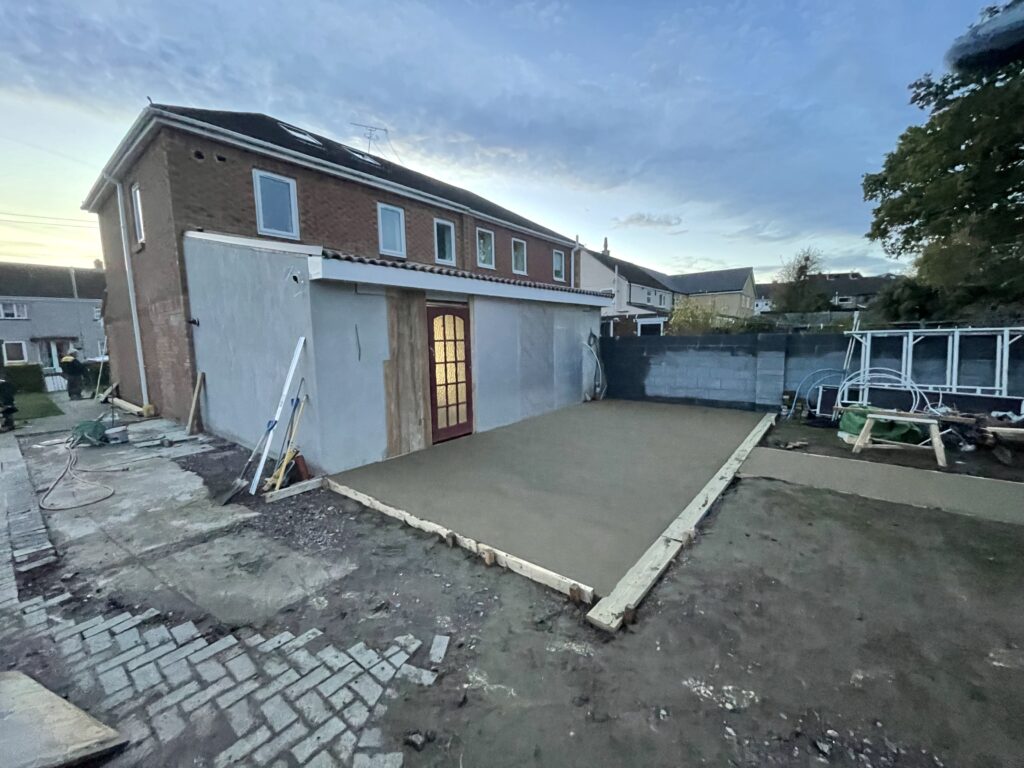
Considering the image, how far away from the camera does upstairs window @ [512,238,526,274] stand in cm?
1553

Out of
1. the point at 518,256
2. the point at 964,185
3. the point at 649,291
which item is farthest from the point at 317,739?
the point at 649,291

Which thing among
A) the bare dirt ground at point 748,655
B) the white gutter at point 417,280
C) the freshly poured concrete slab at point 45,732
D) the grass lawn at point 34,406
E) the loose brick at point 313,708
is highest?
the white gutter at point 417,280

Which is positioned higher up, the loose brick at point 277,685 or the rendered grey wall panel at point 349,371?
the rendered grey wall panel at point 349,371

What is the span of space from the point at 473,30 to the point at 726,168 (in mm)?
8253

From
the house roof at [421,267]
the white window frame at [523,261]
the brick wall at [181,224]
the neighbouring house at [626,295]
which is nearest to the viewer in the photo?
the house roof at [421,267]

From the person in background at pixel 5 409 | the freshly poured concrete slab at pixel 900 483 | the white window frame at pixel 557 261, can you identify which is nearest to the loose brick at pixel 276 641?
the freshly poured concrete slab at pixel 900 483

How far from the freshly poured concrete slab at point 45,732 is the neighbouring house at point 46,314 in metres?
29.2

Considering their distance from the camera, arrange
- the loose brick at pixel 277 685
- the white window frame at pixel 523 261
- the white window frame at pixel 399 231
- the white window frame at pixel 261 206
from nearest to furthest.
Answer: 1. the loose brick at pixel 277 685
2. the white window frame at pixel 261 206
3. the white window frame at pixel 399 231
4. the white window frame at pixel 523 261

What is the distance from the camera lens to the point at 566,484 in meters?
4.69

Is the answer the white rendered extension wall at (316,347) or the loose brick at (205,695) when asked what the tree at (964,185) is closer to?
the white rendered extension wall at (316,347)

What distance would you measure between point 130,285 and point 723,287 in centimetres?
4262

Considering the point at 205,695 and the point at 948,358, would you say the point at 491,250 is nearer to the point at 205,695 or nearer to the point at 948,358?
the point at 948,358

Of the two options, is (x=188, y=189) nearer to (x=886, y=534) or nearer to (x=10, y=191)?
(x=10, y=191)

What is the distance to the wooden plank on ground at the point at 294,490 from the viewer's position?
4352mm
